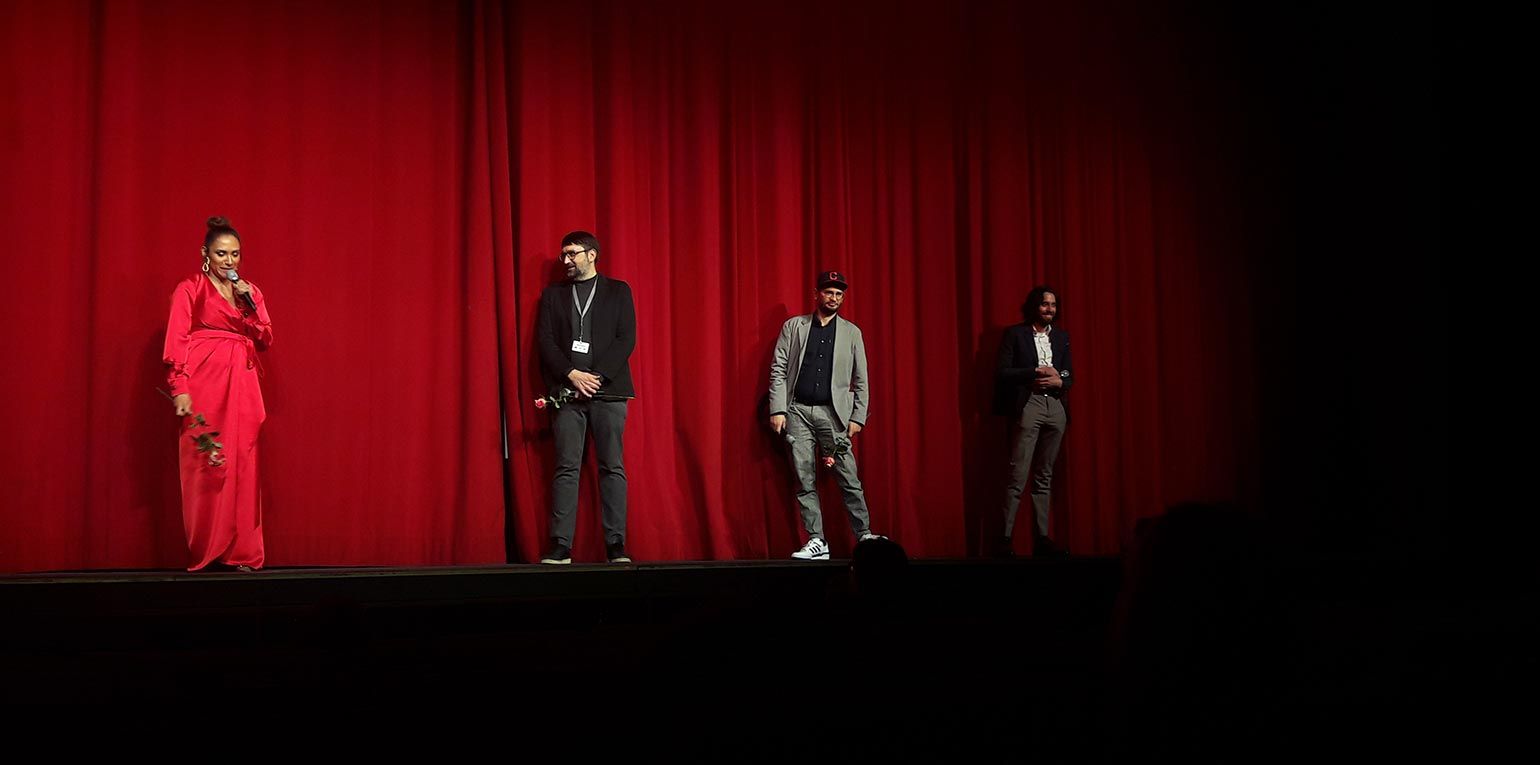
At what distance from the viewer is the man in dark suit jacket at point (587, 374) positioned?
15.7 ft

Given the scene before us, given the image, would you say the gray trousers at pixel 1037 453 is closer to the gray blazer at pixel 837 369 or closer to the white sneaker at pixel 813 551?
the gray blazer at pixel 837 369

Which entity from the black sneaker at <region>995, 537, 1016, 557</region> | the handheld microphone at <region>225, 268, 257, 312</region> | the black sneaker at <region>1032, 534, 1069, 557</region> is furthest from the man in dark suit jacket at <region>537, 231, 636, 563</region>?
the black sneaker at <region>1032, 534, 1069, 557</region>

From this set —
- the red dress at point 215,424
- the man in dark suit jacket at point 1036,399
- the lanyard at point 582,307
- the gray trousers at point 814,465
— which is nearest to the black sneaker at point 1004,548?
the man in dark suit jacket at point 1036,399

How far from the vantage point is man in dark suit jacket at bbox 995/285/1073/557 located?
18.5 feet

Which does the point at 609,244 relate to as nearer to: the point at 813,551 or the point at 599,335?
the point at 599,335

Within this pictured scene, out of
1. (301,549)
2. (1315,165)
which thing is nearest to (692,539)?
(301,549)

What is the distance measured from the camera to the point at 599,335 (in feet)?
16.1

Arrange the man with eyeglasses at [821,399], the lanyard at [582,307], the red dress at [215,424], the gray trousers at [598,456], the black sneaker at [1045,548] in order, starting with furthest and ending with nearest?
the black sneaker at [1045,548] < the man with eyeglasses at [821,399] < the lanyard at [582,307] < the gray trousers at [598,456] < the red dress at [215,424]

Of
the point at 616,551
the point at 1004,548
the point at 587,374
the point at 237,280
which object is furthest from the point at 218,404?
the point at 1004,548

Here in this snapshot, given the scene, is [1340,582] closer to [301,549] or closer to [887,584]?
[887,584]

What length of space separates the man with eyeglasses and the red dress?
2.35 meters

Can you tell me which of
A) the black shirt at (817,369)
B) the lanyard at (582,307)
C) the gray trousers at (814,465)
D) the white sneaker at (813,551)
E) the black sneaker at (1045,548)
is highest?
the lanyard at (582,307)

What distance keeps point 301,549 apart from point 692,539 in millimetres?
1815

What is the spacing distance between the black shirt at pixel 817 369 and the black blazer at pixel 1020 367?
0.99 metres
